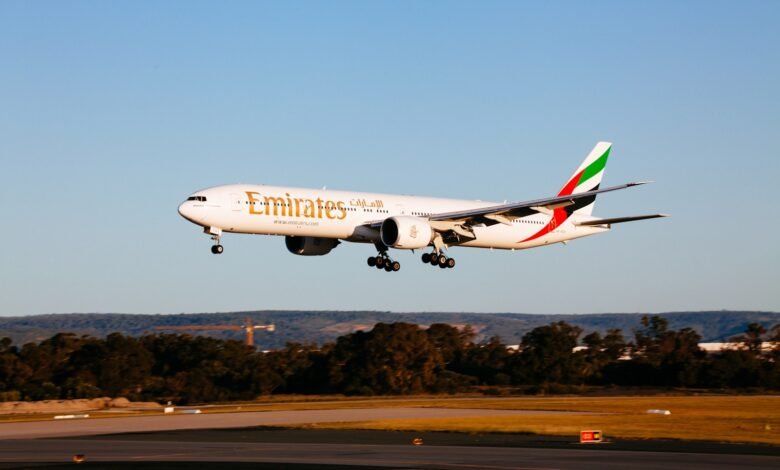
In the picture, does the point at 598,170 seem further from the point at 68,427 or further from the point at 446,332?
the point at 446,332

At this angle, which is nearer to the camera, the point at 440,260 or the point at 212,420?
the point at 212,420

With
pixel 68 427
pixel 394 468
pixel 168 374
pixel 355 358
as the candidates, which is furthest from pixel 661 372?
pixel 394 468

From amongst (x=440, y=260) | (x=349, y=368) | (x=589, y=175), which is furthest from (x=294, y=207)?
(x=349, y=368)

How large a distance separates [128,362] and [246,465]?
73259mm

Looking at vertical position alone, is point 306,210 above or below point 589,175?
below

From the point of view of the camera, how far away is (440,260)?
66062mm

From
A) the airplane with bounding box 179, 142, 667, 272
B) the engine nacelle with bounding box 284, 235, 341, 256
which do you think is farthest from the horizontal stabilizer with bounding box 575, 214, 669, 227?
the engine nacelle with bounding box 284, 235, 341, 256

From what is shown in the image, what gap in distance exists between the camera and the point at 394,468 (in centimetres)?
3328

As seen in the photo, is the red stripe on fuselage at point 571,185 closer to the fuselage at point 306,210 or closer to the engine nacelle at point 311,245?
the fuselage at point 306,210

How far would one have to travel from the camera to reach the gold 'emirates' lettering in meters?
58.5

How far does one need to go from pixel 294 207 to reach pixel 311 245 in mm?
6499

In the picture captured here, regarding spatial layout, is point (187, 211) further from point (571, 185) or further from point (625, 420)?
point (571, 185)

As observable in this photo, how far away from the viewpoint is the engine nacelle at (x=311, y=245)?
6550cm

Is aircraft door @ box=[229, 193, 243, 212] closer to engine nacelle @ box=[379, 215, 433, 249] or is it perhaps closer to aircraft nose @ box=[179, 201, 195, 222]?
aircraft nose @ box=[179, 201, 195, 222]
